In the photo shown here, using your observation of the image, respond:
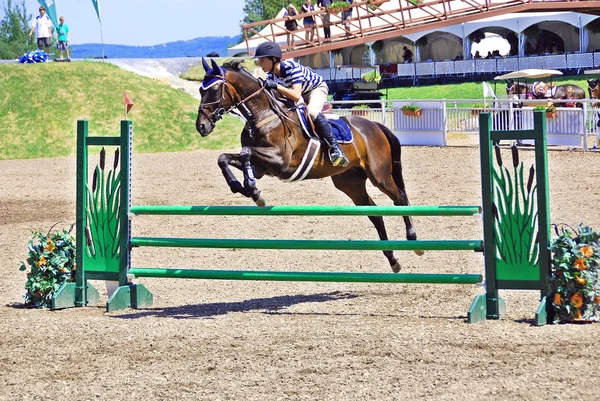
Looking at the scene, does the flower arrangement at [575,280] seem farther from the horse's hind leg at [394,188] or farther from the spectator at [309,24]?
the spectator at [309,24]

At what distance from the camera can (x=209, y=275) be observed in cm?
763

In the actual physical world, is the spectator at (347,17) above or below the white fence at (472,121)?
above

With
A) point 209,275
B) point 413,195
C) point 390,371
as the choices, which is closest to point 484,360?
point 390,371

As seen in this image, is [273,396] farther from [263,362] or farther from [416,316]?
[416,316]

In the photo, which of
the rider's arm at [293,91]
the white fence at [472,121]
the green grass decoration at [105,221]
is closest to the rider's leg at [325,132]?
the rider's arm at [293,91]

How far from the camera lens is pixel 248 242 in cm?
754

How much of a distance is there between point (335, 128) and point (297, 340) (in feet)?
9.42

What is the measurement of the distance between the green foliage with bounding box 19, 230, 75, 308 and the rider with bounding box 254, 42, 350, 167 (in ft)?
7.67

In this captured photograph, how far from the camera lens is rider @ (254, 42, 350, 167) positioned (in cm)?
829

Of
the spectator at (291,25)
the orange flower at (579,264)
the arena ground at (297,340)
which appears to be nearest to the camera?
the arena ground at (297,340)

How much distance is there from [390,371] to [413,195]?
961cm

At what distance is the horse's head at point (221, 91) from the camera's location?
780 cm

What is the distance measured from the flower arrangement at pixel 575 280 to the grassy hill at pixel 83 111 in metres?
20.3

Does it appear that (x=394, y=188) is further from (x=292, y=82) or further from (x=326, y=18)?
(x=326, y=18)
